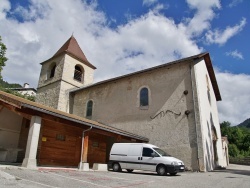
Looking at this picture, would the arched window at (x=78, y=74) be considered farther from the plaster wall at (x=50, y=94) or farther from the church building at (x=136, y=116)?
the church building at (x=136, y=116)

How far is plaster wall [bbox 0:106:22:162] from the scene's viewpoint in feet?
41.1

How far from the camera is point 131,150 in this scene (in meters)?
12.6

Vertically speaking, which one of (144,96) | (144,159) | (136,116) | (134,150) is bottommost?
(144,159)

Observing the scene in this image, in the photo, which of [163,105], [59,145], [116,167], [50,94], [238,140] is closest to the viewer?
[116,167]

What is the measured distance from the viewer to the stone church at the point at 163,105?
A: 47.5ft

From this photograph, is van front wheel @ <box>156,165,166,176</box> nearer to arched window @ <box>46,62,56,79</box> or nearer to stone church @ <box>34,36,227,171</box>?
stone church @ <box>34,36,227,171</box>

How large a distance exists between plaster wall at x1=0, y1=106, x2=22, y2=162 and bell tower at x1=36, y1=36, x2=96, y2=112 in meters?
8.54

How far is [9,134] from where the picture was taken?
13.7 m

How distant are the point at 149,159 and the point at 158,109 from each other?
17.7ft

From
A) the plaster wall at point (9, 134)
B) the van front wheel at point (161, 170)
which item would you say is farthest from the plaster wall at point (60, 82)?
the van front wheel at point (161, 170)

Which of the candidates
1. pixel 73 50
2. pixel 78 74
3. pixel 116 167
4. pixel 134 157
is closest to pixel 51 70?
pixel 78 74

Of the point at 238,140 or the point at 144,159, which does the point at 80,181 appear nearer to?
the point at 144,159

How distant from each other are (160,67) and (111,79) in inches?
188

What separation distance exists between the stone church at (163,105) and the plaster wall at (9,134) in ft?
23.7
